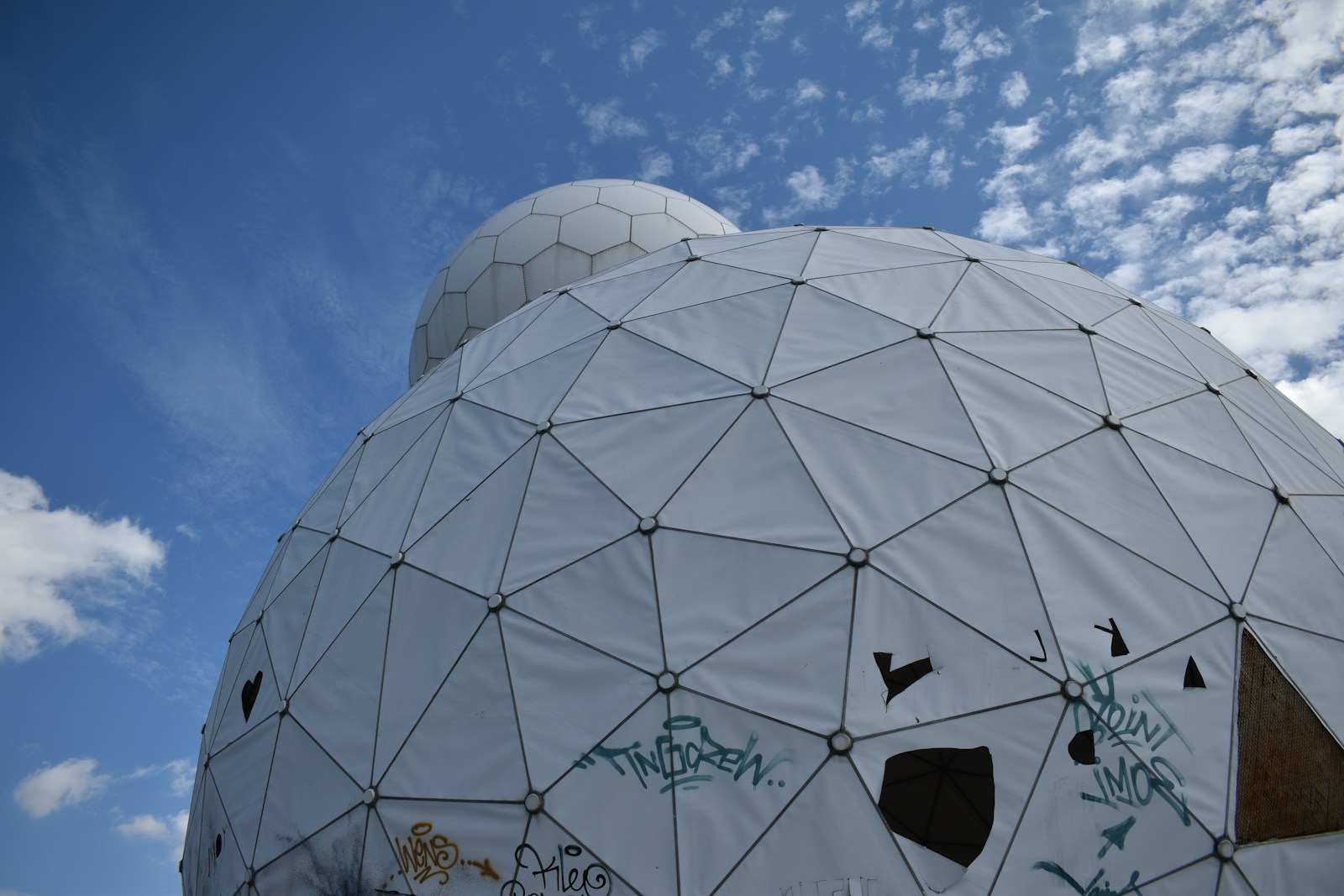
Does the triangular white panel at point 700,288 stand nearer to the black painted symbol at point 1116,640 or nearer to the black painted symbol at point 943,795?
the black painted symbol at point 1116,640

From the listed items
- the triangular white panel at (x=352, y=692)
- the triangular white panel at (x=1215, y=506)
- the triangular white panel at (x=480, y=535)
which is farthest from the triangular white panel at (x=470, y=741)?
the triangular white panel at (x=1215, y=506)

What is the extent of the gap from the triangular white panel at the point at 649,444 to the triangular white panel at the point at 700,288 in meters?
1.76

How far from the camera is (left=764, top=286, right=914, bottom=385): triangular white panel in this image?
7781 millimetres

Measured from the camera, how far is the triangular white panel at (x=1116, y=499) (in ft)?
21.3

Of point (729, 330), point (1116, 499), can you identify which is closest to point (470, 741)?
point (729, 330)

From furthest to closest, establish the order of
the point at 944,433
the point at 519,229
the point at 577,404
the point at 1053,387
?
the point at 519,229 → the point at 577,404 → the point at 1053,387 → the point at 944,433

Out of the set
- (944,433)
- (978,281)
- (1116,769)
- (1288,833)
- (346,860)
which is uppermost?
(978,281)

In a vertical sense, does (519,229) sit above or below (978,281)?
above

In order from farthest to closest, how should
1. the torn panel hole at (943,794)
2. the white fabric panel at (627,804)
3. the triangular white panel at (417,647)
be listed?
the torn panel hole at (943,794) → the triangular white panel at (417,647) → the white fabric panel at (627,804)

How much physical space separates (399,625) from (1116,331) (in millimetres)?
7481

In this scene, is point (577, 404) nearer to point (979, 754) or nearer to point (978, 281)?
point (978, 281)

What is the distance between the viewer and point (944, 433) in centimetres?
703

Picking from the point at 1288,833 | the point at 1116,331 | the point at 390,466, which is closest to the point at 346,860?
the point at 390,466

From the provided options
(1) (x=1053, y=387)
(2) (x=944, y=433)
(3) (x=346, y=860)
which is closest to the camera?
(3) (x=346, y=860)
